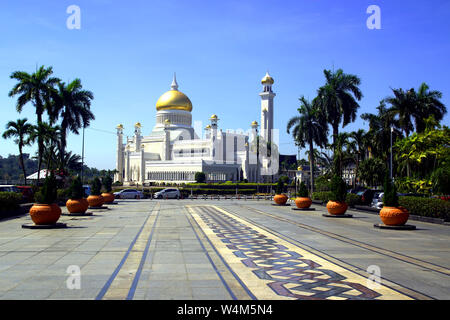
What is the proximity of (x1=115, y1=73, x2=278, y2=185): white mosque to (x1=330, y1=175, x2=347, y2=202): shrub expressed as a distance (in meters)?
52.3

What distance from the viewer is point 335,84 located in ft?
130

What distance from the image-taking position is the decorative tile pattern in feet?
23.1

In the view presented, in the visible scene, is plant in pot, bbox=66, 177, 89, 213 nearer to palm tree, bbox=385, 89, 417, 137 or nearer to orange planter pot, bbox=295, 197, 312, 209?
orange planter pot, bbox=295, 197, 312, 209

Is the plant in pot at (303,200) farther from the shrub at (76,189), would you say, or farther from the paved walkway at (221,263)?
the shrub at (76,189)

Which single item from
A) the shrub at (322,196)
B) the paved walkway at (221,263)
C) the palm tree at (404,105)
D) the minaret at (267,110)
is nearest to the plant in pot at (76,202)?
the paved walkway at (221,263)

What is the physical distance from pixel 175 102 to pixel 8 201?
74.0 metres

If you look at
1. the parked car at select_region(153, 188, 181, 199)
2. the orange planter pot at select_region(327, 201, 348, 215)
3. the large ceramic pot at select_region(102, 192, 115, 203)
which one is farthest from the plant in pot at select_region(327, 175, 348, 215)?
the parked car at select_region(153, 188, 181, 199)

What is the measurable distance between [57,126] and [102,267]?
32937 mm

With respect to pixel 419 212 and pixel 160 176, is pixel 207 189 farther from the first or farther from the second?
pixel 419 212

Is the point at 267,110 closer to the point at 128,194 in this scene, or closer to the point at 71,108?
the point at 128,194

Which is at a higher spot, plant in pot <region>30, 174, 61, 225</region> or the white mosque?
the white mosque

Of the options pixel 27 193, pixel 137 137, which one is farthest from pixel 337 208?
pixel 137 137
